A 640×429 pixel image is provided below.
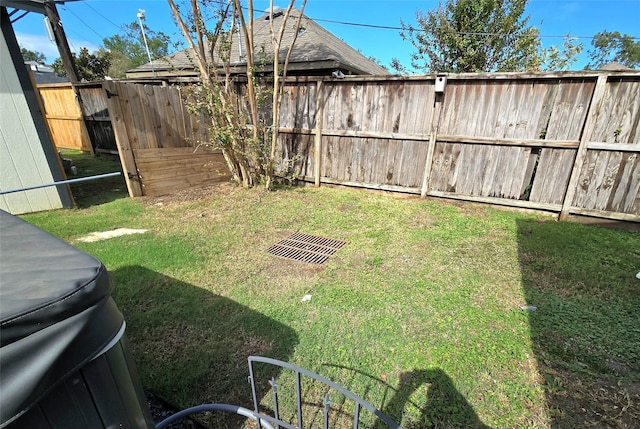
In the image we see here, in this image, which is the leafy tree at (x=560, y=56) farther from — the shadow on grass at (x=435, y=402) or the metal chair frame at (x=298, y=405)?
the metal chair frame at (x=298, y=405)

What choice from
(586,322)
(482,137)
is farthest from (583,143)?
(586,322)

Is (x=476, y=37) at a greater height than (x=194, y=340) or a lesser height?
greater

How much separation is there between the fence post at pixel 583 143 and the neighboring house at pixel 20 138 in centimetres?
764

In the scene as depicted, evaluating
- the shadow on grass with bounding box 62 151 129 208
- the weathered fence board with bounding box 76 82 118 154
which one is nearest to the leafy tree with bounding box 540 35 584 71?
the shadow on grass with bounding box 62 151 129 208

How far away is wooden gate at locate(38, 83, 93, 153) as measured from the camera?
8844 millimetres

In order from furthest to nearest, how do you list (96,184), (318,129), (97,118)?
(97,118) < (96,184) < (318,129)

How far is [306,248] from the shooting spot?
3545mm

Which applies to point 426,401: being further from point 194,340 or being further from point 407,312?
point 194,340

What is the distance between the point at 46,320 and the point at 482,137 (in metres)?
5.26

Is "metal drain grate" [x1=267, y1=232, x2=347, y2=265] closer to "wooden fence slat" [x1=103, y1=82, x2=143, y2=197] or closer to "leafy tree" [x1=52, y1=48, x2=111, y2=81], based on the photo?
"wooden fence slat" [x1=103, y1=82, x2=143, y2=197]

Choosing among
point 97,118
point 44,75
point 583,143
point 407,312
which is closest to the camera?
point 407,312

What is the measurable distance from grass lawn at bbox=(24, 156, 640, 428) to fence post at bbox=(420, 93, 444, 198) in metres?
1.02

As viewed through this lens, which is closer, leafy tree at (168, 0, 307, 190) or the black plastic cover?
the black plastic cover

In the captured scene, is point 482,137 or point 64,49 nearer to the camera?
point 482,137
